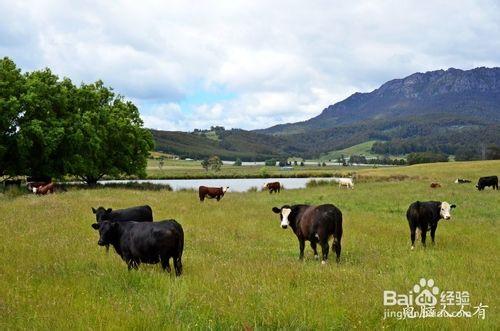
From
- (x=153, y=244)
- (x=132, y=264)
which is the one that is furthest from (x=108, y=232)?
(x=153, y=244)

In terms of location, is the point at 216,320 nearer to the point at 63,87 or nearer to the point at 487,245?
the point at 487,245

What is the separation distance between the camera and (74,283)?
941 centimetres

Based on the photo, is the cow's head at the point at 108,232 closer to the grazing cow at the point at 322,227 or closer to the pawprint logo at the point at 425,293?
the grazing cow at the point at 322,227

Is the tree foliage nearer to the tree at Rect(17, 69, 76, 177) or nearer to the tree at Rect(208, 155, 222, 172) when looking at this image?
the tree at Rect(17, 69, 76, 177)

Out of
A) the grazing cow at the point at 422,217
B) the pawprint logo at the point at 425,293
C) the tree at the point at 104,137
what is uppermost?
the tree at the point at 104,137

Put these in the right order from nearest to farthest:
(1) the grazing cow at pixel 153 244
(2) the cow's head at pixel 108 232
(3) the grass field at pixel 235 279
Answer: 1. (3) the grass field at pixel 235 279
2. (1) the grazing cow at pixel 153 244
3. (2) the cow's head at pixel 108 232

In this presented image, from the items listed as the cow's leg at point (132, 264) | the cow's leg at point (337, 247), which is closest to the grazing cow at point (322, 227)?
the cow's leg at point (337, 247)

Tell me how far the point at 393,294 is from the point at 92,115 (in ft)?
139

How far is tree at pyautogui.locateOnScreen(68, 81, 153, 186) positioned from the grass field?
2385 cm

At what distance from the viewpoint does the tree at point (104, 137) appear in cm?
4338

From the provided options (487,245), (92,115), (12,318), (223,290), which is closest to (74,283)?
(12,318)

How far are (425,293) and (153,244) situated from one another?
227 inches

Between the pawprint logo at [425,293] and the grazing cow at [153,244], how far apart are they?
502 cm

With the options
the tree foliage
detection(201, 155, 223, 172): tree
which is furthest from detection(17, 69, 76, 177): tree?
detection(201, 155, 223, 172): tree
